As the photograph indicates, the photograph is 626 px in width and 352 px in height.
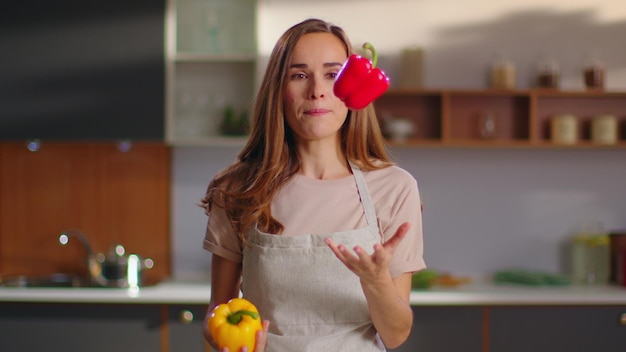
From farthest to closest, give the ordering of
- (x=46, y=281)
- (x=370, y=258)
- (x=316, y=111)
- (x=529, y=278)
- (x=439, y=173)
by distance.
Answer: (x=439, y=173) → (x=46, y=281) → (x=529, y=278) → (x=316, y=111) → (x=370, y=258)

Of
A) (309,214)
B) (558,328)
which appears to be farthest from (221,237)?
(558,328)

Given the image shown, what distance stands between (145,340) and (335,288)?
197 cm

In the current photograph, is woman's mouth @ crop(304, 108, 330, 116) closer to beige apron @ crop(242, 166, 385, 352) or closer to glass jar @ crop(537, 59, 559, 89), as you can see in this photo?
beige apron @ crop(242, 166, 385, 352)

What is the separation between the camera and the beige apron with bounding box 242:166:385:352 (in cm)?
155

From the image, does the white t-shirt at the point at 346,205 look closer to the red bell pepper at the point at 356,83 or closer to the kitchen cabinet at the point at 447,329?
the red bell pepper at the point at 356,83

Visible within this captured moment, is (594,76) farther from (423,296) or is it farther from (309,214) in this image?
(309,214)

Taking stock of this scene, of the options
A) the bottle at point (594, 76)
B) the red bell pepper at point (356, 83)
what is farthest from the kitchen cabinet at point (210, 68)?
the red bell pepper at point (356, 83)

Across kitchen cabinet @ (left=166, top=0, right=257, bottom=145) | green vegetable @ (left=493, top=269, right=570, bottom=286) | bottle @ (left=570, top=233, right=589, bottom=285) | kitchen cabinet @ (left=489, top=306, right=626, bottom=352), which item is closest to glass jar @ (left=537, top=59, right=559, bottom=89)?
bottle @ (left=570, top=233, right=589, bottom=285)

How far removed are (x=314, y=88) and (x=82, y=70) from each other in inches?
91.1

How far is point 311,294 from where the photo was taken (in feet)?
5.11

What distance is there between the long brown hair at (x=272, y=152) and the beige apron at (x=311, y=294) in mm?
59

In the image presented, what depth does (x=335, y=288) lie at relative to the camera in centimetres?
156

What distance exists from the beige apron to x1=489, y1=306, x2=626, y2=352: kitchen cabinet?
1875mm

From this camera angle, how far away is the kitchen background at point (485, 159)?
151 inches
